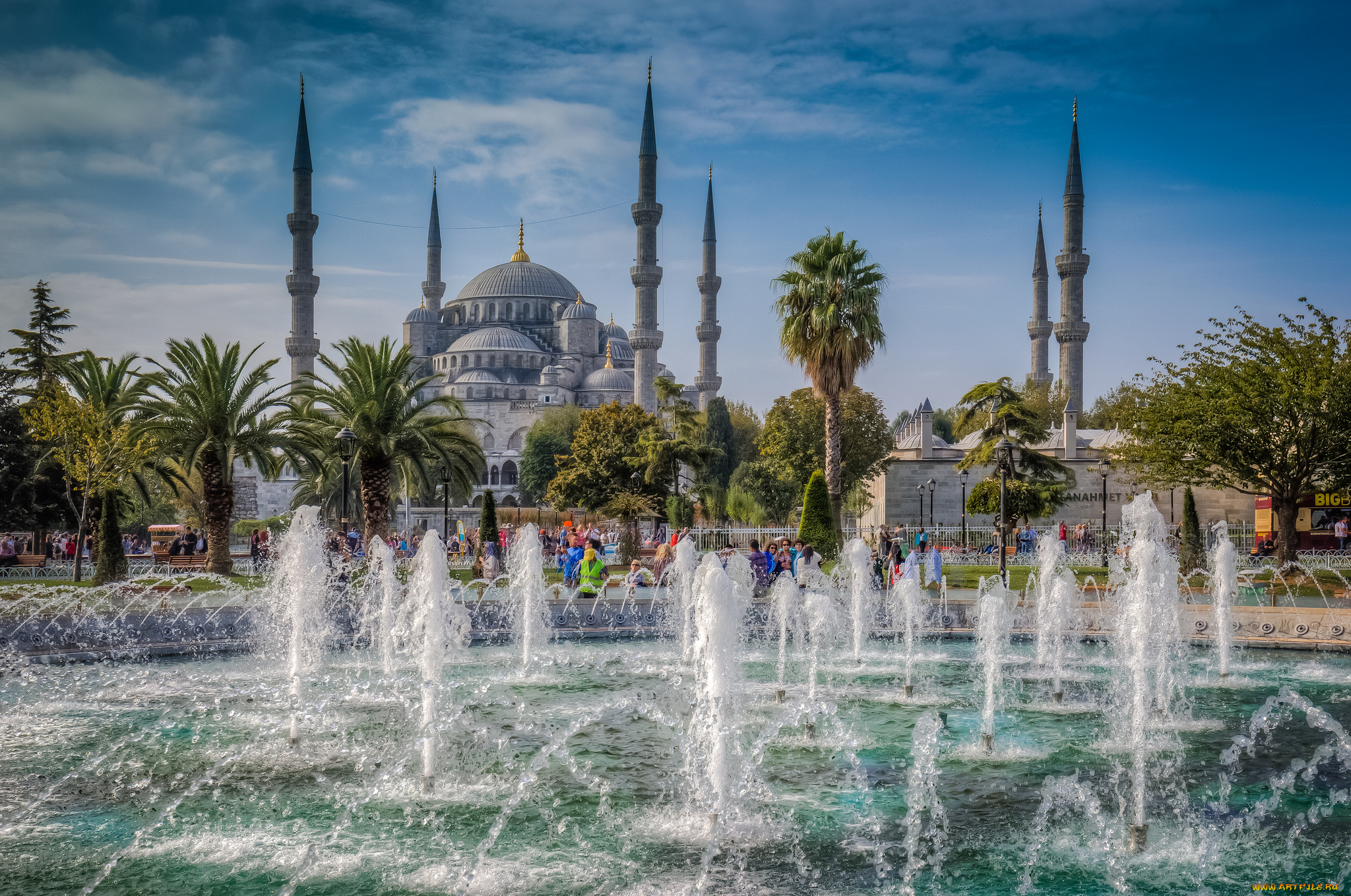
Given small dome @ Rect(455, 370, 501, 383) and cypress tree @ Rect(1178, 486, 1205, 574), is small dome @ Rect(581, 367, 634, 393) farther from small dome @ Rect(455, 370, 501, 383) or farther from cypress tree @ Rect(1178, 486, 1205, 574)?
cypress tree @ Rect(1178, 486, 1205, 574)

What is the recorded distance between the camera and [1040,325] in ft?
164

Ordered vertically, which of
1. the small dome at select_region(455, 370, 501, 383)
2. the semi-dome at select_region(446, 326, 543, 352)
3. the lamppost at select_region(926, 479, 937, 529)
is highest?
the semi-dome at select_region(446, 326, 543, 352)

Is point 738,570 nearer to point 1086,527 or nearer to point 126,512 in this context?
point 1086,527

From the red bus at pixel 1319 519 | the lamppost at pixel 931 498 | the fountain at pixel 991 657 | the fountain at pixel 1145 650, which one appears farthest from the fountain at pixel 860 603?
the lamppost at pixel 931 498

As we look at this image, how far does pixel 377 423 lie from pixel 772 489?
2016 centimetres

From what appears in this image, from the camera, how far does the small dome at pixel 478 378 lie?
2643 inches

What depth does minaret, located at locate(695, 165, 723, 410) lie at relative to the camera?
174 feet

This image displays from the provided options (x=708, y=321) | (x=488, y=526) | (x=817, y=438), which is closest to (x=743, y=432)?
(x=708, y=321)

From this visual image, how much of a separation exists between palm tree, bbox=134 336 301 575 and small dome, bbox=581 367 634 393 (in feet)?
172

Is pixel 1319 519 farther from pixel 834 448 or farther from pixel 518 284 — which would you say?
pixel 518 284

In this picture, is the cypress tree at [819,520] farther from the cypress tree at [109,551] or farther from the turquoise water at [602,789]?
the cypress tree at [109,551]

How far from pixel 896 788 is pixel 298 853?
295cm

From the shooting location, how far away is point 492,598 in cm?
1295

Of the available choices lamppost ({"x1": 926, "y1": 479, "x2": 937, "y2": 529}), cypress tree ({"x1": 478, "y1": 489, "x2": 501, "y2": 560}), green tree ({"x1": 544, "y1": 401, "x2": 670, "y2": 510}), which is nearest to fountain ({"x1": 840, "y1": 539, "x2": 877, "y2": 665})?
cypress tree ({"x1": 478, "y1": 489, "x2": 501, "y2": 560})
